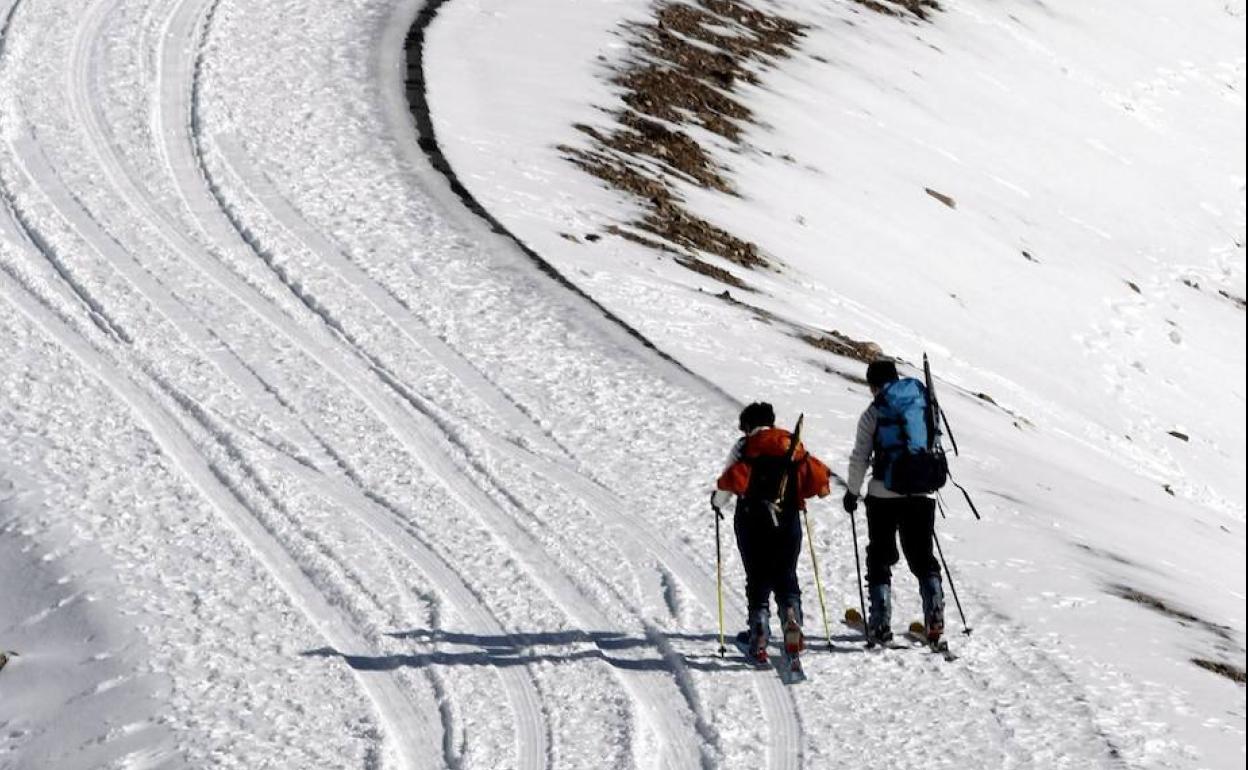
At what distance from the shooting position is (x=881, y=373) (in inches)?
463

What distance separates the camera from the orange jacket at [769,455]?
11336 millimetres

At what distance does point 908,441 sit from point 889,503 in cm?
58

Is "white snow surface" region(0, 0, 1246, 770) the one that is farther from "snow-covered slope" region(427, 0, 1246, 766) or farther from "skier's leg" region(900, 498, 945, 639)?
"skier's leg" region(900, 498, 945, 639)

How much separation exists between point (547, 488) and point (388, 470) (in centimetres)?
133

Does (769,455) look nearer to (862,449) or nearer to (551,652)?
(862,449)

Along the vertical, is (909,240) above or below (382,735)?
below

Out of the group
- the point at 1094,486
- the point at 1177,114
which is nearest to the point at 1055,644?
the point at 1094,486

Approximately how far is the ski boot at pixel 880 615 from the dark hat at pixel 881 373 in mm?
1458

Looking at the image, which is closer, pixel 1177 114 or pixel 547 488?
pixel 547 488

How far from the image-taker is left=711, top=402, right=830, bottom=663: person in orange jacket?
11.3 meters

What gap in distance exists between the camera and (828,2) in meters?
41.1

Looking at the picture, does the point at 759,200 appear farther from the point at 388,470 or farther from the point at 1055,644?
the point at 1055,644

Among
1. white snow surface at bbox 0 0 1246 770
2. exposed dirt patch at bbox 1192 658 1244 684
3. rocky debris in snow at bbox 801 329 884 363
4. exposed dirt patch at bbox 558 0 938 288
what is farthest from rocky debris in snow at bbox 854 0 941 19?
exposed dirt patch at bbox 1192 658 1244 684

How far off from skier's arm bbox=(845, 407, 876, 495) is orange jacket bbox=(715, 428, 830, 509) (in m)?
0.46
